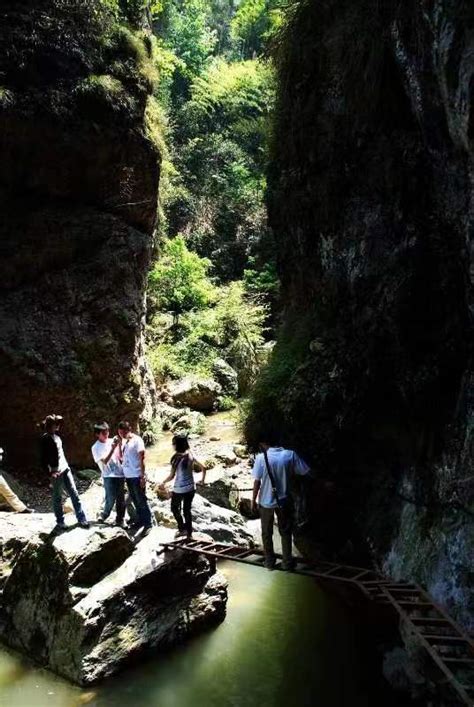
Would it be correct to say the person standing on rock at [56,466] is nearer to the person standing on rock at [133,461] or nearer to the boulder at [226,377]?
the person standing on rock at [133,461]

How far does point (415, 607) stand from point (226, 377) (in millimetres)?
18110

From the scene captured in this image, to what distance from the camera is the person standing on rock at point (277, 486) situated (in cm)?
717

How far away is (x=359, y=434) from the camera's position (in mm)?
8625

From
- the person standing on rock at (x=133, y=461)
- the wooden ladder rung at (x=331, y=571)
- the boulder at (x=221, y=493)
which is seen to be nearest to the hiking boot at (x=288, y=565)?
the wooden ladder rung at (x=331, y=571)

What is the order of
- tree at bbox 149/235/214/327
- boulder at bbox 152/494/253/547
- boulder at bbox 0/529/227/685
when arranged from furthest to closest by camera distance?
1. tree at bbox 149/235/214/327
2. boulder at bbox 152/494/253/547
3. boulder at bbox 0/529/227/685

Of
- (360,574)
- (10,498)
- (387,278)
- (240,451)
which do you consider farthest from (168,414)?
(360,574)

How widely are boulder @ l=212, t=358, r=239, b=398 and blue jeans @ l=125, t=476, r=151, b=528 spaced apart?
1447 cm

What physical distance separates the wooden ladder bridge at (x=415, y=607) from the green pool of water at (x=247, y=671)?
4.67 ft

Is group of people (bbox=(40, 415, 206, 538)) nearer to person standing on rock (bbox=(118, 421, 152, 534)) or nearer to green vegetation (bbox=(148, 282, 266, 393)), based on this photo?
person standing on rock (bbox=(118, 421, 152, 534))

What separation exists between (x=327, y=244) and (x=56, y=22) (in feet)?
35.4

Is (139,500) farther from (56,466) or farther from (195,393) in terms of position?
(195,393)

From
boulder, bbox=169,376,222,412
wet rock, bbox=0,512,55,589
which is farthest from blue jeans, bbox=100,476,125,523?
boulder, bbox=169,376,222,412

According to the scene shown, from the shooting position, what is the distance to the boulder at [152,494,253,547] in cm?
1059

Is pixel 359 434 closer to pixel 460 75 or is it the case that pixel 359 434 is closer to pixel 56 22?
pixel 460 75
